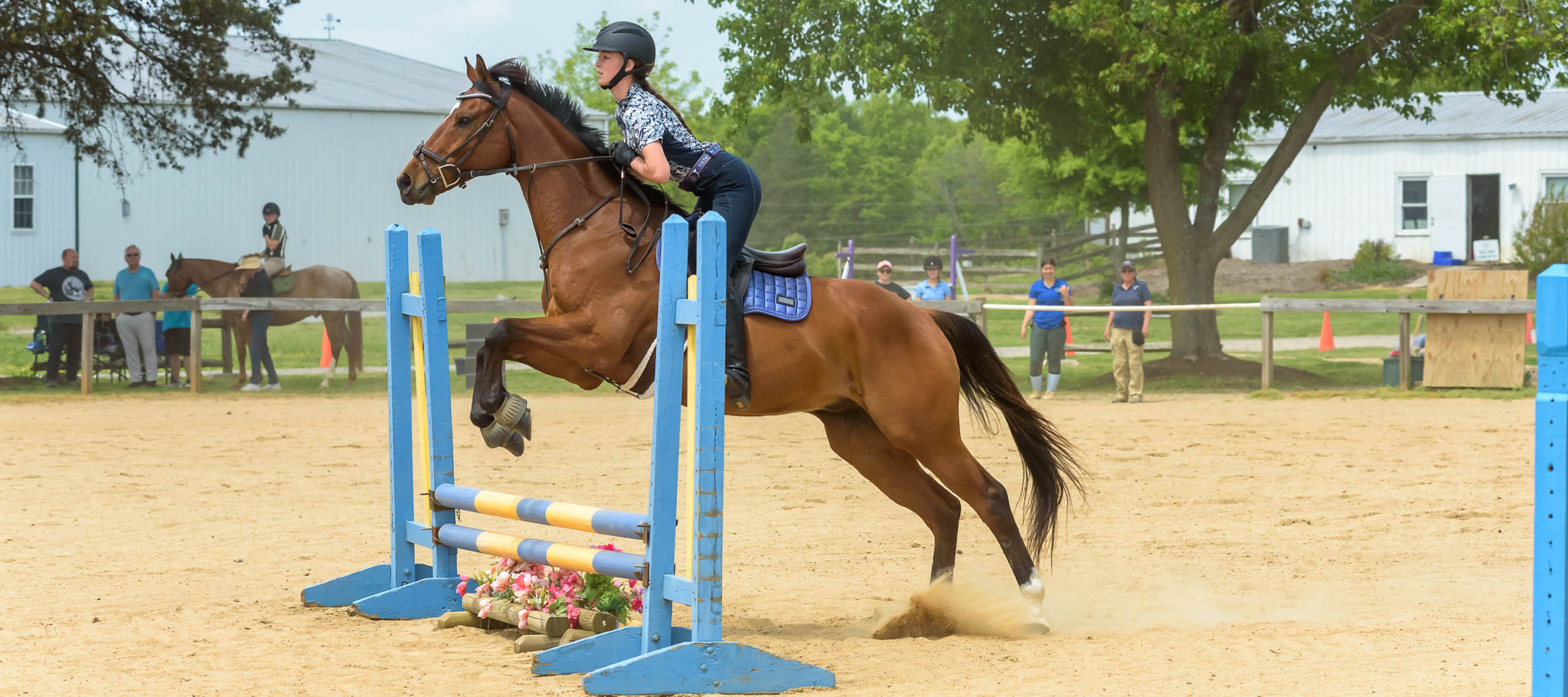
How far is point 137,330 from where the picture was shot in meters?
16.4

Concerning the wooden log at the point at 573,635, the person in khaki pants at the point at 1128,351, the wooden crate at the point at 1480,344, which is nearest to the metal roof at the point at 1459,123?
the wooden crate at the point at 1480,344

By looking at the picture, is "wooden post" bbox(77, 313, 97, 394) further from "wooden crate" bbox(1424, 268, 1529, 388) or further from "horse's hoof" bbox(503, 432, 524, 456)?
"wooden crate" bbox(1424, 268, 1529, 388)

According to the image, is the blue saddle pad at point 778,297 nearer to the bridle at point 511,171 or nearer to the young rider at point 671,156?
the young rider at point 671,156

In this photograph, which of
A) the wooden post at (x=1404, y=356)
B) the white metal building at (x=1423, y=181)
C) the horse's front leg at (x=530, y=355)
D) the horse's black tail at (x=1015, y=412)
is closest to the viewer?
the horse's front leg at (x=530, y=355)

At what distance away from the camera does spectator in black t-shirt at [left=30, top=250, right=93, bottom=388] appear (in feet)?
53.5

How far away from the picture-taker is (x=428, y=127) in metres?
33.7

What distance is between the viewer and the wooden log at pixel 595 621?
5164 mm

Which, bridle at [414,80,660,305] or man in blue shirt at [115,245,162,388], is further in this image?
man in blue shirt at [115,245,162,388]

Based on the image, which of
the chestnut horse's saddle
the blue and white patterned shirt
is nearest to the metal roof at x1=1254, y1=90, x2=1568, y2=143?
the chestnut horse's saddle

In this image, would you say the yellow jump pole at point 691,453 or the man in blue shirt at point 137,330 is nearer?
the yellow jump pole at point 691,453

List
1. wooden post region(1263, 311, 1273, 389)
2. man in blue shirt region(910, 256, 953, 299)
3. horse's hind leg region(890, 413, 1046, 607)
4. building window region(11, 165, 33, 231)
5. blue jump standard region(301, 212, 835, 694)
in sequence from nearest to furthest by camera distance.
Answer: blue jump standard region(301, 212, 835, 694) → horse's hind leg region(890, 413, 1046, 607) → wooden post region(1263, 311, 1273, 389) → man in blue shirt region(910, 256, 953, 299) → building window region(11, 165, 33, 231)

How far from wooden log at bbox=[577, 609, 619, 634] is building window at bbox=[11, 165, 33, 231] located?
2906cm

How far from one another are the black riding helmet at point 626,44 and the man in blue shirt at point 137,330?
13.0 meters

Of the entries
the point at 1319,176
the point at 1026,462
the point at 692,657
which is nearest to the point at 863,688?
the point at 692,657
